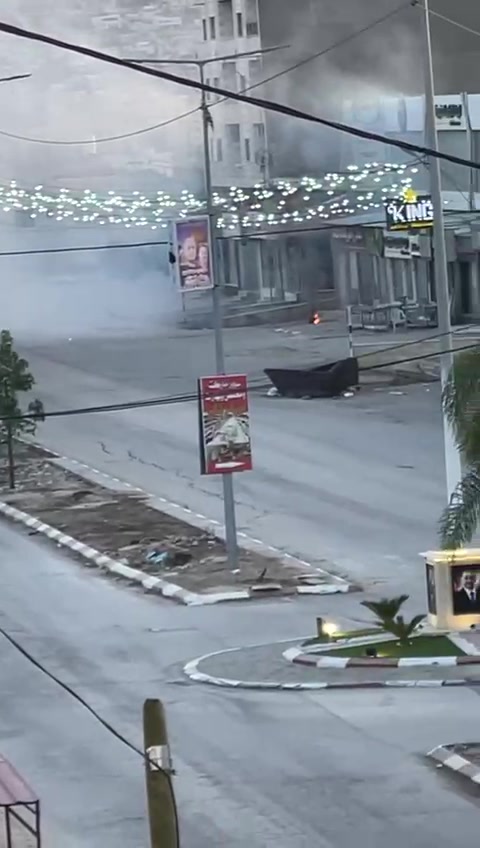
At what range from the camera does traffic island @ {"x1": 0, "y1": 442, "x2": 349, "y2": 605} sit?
944 inches

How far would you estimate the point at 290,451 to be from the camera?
3500 cm

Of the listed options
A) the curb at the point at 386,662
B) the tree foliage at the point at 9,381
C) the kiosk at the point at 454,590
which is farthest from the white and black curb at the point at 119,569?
the curb at the point at 386,662

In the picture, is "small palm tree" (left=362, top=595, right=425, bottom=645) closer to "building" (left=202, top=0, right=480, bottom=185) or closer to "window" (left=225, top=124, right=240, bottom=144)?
"building" (left=202, top=0, right=480, bottom=185)

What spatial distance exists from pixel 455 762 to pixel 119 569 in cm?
1189

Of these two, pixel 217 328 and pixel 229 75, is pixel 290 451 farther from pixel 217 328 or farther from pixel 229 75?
pixel 229 75

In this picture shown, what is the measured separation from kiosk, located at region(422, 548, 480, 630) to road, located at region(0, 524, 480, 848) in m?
1.78

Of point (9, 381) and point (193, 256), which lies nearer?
point (193, 256)

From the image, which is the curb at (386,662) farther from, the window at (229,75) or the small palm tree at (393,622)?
the window at (229,75)

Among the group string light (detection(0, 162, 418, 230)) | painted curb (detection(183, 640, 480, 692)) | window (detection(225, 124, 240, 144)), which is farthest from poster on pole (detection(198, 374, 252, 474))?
Result: window (detection(225, 124, 240, 144))

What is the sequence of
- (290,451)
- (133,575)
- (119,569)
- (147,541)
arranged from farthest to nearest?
1. (290,451)
2. (147,541)
3. (119,569)
4. (133,575)

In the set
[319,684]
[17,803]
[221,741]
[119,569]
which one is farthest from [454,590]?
[17,803]

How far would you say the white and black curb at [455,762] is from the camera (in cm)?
1386

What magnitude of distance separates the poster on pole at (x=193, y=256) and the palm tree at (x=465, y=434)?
982cm

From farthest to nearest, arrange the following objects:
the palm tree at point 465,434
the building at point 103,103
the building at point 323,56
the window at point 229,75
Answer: the building at point 323,56, the window at point 229,75, the building at point 103,103, the palm tree at point 465,434
